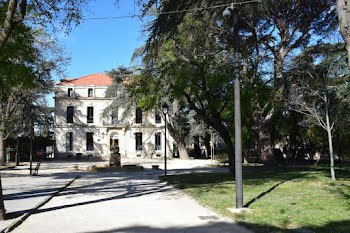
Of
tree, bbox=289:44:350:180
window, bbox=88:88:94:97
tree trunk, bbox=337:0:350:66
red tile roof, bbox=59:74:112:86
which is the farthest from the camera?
red tile roof, bbox=59:74:112:86

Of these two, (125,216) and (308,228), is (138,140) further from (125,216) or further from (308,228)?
(308,228)

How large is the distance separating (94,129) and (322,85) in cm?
3747

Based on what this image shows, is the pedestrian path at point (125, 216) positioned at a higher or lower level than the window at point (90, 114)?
lower

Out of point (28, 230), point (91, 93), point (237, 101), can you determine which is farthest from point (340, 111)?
point (91, 93)

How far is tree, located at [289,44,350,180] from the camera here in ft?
49.1

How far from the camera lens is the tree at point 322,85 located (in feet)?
49.1

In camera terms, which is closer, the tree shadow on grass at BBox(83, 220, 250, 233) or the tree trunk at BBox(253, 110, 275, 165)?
the tree shadow on grass at BBox(83, 220, 250, 233)

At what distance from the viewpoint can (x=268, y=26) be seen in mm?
21703

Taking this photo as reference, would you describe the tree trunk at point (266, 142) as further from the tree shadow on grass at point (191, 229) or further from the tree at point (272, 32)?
the tree shadow on grass at point (191, 229)

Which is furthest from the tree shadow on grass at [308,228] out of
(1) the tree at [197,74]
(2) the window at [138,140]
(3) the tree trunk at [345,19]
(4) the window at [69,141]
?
(4) the window at [69,141]

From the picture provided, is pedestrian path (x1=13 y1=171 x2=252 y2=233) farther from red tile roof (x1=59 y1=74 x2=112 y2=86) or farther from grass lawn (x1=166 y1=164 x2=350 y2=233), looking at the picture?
red tile roof (x1=59 y1=74 x2=112 y2=86)

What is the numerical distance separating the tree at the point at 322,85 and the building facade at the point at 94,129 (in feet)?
98.5

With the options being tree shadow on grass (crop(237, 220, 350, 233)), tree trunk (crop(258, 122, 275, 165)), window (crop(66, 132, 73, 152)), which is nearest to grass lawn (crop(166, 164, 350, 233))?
tree shadow on grass (crop(237, 220, 350, 233))

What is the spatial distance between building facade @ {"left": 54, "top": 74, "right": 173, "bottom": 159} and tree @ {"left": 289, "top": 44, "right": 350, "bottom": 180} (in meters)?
30.0
